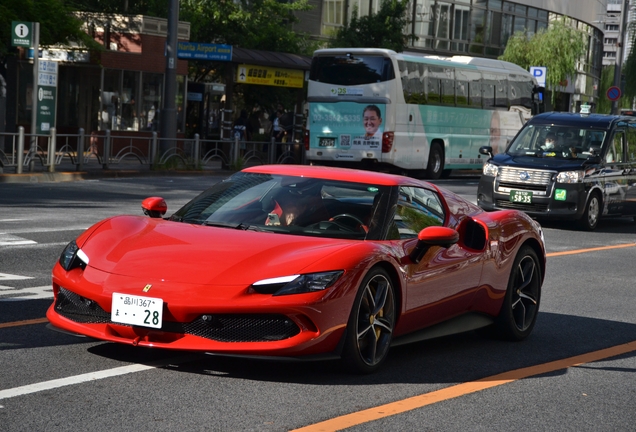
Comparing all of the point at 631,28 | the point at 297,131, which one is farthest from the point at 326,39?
the point at 631,28

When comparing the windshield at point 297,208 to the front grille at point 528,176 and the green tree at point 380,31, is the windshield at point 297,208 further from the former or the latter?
the green tree at point 380,31

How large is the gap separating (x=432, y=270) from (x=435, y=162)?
25638 millimetres

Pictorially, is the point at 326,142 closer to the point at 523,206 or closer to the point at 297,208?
the point at 523,206

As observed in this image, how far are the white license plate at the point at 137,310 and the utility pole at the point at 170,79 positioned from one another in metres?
22.7

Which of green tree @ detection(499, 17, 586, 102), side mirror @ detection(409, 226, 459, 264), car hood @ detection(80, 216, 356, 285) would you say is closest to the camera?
car hood @ detection(80, 216, 356, 285)

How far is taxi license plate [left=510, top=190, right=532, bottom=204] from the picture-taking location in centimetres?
1800

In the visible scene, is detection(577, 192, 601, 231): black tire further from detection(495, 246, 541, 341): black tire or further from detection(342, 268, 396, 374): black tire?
detection(342, 268, 396, 374): black tire

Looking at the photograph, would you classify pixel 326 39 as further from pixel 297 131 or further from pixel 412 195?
pixel 412 195

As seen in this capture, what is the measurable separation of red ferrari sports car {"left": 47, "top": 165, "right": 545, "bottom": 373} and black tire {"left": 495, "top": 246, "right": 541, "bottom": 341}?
0.02 m

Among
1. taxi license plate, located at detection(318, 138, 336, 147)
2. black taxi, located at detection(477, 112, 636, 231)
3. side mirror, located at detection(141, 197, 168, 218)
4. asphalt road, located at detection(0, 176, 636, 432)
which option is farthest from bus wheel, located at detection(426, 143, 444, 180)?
side mirror, located at detection(141, 197, 168, 218)

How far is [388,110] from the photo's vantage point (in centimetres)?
2945

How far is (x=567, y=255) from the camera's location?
14000 millimetres

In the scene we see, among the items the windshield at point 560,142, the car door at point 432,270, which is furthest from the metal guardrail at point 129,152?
the car door at point 432,270

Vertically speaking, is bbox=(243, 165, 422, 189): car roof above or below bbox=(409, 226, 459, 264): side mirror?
above
